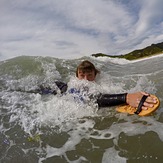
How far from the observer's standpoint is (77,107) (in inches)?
216

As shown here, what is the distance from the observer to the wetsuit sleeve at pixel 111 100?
508 centimetres

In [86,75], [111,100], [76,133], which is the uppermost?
[86,75]

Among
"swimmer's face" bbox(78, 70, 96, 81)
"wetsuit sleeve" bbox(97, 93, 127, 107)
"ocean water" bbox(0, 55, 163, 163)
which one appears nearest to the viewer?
"ocean water" bbox(0, 55, 163, 163)

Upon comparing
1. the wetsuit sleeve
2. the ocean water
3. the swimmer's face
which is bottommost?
the ocean water

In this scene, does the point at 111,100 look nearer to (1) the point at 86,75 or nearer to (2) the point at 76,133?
(1) the point at 86,75

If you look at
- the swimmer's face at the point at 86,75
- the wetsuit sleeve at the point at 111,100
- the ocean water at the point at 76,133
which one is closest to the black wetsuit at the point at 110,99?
the wetsuit sleeve at the point at 111,100

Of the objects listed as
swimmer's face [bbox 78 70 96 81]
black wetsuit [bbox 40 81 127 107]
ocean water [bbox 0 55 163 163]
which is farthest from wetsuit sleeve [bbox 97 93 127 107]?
swimmer's face [bbox 78 70 96 81]

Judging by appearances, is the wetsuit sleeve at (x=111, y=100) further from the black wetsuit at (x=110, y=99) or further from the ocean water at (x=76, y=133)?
the ocean water at (x=76, y=133)

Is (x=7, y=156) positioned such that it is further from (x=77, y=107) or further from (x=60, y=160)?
(x=77, y=107)

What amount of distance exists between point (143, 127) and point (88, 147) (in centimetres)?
95

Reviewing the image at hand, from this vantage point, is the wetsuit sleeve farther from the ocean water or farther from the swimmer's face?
the swimmer's face

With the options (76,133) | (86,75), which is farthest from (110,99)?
(76,133)

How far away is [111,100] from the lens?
205 inches

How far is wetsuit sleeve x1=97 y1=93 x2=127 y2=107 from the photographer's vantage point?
508 cm
